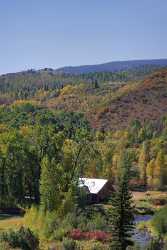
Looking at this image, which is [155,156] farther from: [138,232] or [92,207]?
[138,232]

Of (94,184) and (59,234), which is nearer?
(59,234)

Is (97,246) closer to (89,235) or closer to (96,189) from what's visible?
(89,235)

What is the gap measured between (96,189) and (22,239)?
34.8 metres

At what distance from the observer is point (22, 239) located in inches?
1901

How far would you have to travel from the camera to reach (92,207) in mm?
75562

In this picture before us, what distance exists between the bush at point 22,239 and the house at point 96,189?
29.4 metres

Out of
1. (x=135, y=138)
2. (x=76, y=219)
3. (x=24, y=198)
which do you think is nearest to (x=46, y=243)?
(x=76, y=219)

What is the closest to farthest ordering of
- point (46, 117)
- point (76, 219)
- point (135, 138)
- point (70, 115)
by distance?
point (76, 219)
point (135, 138)
point (46, 117)
point (70, 115)

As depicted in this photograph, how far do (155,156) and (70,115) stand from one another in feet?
259

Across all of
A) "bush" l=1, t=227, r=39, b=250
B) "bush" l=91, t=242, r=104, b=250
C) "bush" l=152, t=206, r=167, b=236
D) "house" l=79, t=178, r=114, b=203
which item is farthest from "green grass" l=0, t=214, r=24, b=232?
"bush" l=152, t=206, r=167, b=236

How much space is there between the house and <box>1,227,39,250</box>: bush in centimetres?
2940

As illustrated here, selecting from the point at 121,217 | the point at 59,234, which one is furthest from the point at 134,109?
the point at 121,217

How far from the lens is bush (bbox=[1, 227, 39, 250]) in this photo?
47844 mm

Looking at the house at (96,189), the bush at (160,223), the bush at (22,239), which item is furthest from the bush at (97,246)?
the house at (96,189)
